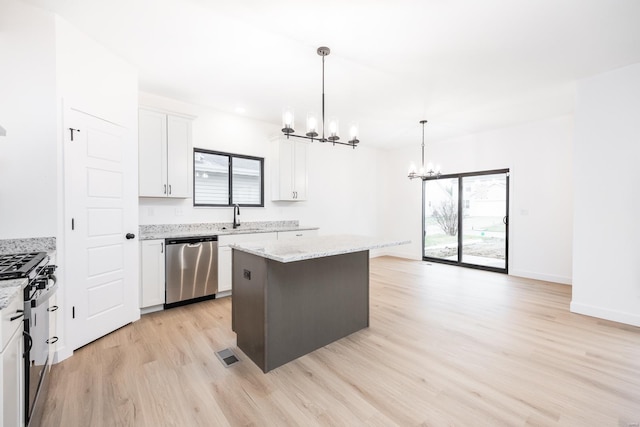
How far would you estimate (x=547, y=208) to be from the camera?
4.80 m

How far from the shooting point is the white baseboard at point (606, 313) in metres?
3.00

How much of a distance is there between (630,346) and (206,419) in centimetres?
361

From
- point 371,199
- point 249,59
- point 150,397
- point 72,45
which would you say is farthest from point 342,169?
point 150,397

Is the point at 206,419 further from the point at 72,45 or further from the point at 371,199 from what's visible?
the point at 371,199

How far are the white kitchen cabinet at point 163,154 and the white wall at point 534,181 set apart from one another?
3946 mm

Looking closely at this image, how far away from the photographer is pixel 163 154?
359 centimetres

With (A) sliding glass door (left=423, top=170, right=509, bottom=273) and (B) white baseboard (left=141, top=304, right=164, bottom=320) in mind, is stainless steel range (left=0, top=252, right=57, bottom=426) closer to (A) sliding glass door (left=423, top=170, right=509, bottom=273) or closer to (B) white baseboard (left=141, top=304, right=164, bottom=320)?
(B) white baseboard (left=141, top=304, right=164, bottom=320)

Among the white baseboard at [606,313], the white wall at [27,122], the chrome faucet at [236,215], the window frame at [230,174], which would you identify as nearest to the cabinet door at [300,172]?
the window frame at [230,174]

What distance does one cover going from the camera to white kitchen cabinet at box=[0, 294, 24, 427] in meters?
1.12

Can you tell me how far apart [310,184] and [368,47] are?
3.37 meters

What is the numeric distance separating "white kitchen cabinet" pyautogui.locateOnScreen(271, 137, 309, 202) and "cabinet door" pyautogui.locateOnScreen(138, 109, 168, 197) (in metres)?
1.80

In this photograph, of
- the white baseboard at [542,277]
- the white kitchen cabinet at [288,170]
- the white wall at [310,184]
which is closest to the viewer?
the white wall at [310,184]

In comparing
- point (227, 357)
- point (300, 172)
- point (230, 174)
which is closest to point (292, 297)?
point (227, 357)

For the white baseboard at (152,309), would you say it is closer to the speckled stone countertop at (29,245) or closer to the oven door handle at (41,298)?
the speckled stone countertop at (29,245)
